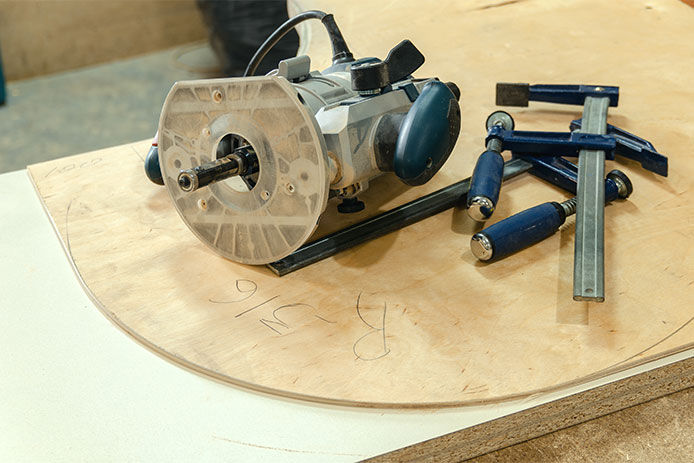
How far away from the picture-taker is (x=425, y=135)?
1.01 m

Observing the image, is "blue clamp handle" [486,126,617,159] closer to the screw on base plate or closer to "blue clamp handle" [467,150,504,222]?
"blue clamp handle" [467,150,504,222]

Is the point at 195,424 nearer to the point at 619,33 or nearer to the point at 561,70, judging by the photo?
the point at 561,70

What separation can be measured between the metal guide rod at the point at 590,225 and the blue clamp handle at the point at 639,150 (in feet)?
0.12

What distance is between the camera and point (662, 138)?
52.6 inches

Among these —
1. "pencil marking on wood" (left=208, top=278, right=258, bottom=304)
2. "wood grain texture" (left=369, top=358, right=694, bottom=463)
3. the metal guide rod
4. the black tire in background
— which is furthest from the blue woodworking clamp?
the black tire in background

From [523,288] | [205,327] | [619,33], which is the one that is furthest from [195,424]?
[619,33]

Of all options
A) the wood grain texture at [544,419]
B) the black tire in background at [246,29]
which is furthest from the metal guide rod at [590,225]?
the black tire in background at [246,29]

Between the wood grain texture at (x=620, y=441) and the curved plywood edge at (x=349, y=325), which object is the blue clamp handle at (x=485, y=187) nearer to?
the curved plywood edge at (x=349, y=325)

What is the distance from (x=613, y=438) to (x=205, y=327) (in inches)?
20.6

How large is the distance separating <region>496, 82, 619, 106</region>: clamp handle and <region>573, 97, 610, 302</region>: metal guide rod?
14cm

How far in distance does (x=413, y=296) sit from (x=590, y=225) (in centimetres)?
29

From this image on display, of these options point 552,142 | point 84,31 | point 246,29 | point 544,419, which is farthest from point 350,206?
point 84,31

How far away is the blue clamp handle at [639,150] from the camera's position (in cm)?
122

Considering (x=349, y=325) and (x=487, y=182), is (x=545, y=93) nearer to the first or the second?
(x=487, y=182)
